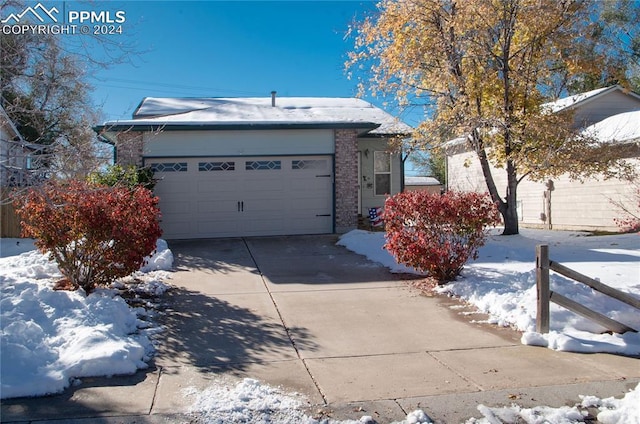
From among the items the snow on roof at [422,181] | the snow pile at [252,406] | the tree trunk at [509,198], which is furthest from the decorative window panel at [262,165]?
the snow on roof at [422,181]

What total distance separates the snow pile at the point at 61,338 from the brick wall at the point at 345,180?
929 centimetres

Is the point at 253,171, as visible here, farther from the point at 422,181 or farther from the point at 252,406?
the point at 422,181

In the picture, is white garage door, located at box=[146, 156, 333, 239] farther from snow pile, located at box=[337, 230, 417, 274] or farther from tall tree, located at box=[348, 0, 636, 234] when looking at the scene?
tall tree, located at box=[348, 0, 636, 234]

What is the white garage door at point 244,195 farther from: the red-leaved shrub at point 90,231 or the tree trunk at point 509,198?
the red-leaved shrub at point 90,231

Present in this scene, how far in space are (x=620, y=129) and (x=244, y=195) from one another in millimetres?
12489

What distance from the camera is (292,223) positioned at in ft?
53.1

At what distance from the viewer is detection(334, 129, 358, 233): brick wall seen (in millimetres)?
16188

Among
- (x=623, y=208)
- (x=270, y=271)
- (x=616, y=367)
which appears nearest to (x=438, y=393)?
(x=616, y=367)

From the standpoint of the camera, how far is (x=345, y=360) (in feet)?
19.3

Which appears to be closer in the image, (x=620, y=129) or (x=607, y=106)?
(x=620, y=129)

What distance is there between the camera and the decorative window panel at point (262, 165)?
52.5 feet

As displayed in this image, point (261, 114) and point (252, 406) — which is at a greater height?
point (261, 114)

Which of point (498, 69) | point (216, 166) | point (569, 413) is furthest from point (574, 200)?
point (569, 413)

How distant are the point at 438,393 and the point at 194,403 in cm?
220
